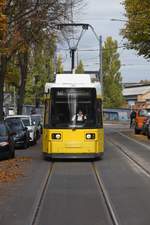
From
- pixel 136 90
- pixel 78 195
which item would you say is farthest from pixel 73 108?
pixel 136 90

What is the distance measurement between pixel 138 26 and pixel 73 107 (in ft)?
66.2

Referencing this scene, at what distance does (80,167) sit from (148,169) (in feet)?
7.77

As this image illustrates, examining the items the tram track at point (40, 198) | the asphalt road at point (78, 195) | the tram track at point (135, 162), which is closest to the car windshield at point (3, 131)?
the asphalt road at point (78, 195)

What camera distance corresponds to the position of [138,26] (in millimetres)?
40656

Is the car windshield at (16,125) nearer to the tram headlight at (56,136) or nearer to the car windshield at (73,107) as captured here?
the car windshield at (73,107)

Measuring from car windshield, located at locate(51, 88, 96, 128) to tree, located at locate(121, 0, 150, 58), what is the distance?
1807 centimetres

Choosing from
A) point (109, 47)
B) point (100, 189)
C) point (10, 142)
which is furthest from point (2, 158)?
point (109, 47)

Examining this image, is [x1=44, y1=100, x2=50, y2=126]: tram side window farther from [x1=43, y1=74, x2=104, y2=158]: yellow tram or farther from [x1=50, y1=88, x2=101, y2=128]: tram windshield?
[x1=50, y1=88, x2=101, y2=128]: tram windshield

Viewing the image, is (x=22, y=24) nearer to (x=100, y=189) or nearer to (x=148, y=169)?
(x=148, y=169)

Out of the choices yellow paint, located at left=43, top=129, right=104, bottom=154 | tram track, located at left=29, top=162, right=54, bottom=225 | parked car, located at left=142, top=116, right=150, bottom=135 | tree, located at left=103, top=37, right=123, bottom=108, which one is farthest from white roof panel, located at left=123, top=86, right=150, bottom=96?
tram track, located at left=29, top=162, right=54, bottom=225

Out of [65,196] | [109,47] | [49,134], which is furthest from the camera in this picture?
[109,47]

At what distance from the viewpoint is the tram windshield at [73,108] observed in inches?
846

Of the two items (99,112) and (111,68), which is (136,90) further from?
(99,112)

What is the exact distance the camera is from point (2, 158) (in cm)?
2294
